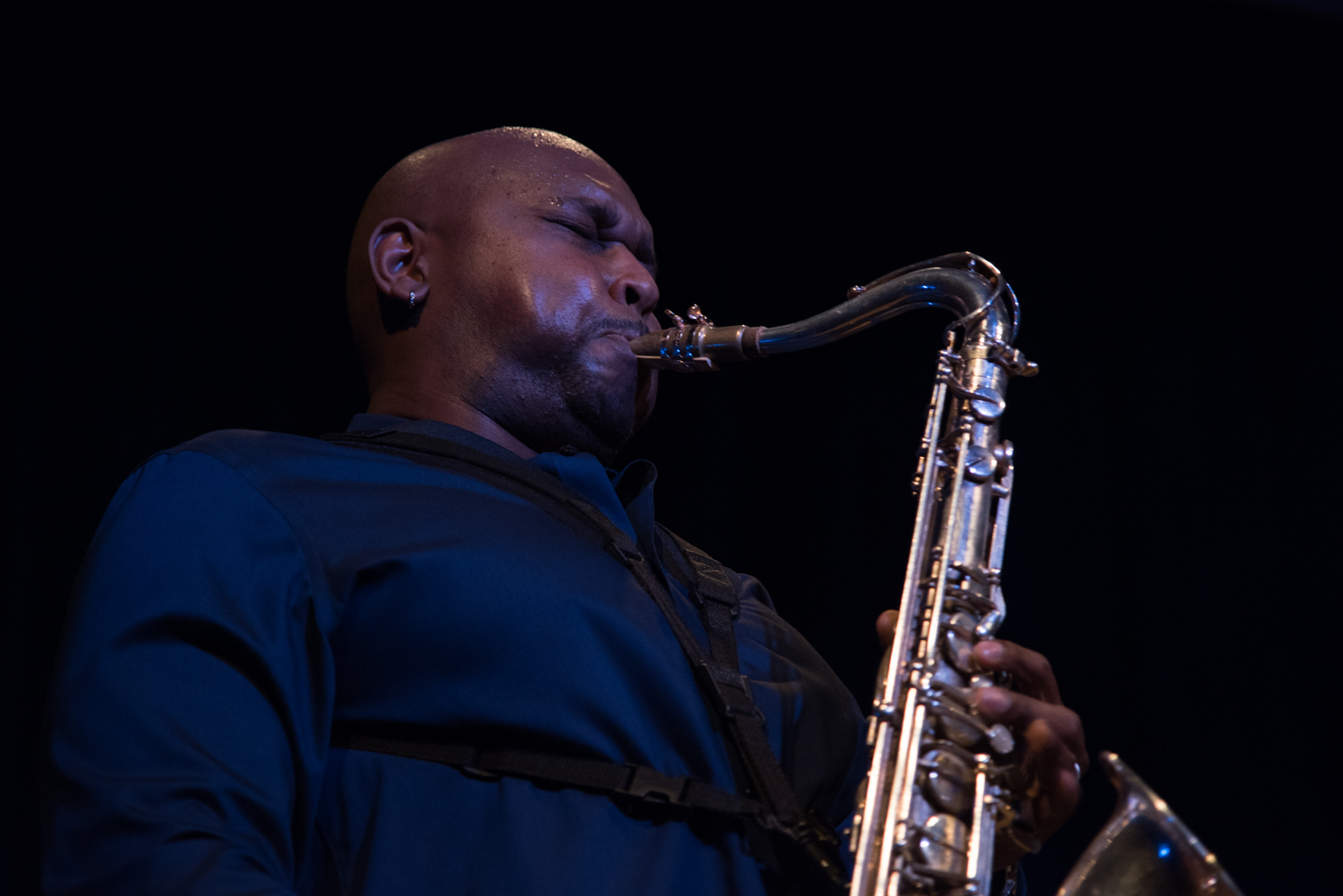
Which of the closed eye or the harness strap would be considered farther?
the closed eye

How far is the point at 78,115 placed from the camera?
100 inches

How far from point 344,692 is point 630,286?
0.89 meters

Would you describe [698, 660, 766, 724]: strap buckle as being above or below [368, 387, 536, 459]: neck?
below

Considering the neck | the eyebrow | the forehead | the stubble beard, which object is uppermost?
the forehead

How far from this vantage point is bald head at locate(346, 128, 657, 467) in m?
1.90

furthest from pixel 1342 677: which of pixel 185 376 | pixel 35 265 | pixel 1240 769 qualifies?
pixel 35 265

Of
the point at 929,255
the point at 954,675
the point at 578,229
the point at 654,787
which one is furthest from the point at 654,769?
the point at 929,255

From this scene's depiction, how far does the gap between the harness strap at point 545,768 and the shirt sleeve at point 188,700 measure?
83mm

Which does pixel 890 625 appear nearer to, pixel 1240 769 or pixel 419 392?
pixel 419 392

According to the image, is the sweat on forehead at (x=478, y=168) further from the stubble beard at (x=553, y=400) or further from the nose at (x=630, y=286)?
the stubble beard at (x=553, y=400)

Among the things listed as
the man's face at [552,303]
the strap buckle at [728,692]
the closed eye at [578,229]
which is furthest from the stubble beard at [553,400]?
the strap buckle at [728,692]

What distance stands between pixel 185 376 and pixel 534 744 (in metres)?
1.58

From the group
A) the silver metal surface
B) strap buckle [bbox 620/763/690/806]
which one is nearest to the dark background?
strap buckle [bbox 620/763/690/806]

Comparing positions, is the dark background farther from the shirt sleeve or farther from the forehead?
the shirt sleeve
